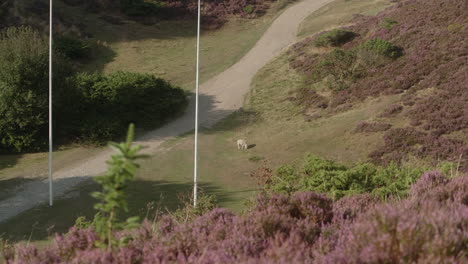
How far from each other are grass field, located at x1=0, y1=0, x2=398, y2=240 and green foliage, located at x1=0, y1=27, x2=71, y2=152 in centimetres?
622

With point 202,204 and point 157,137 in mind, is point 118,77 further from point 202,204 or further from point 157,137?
point 202,204

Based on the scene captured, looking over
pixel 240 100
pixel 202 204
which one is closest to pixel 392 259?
pixel 202 204

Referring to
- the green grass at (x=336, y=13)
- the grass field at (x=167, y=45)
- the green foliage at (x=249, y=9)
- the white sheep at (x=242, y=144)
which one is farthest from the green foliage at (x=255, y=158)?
the green foliage at (x=249, y=9)

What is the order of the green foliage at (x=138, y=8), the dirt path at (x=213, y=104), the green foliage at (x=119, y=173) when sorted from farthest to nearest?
the green foliage at (x=138, y=8)
the dirt path at (x=213, y=104)
the green foliage at (x=119, y=173)

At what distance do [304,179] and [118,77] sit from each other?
17602mm

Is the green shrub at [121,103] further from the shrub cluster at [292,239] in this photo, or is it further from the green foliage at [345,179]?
the shrub cluster at [292,239]

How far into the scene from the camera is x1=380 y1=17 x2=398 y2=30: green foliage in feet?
113

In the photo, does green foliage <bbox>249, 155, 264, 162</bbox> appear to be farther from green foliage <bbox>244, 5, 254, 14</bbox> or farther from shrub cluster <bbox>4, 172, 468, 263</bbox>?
green foliage <bbox>244, 5, 254, 14</bbox>

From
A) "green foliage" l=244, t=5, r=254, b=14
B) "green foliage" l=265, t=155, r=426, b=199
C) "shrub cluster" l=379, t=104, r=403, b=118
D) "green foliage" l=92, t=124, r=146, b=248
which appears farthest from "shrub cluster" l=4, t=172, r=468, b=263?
"green foliage" l=244, t=5, r=254, b=14

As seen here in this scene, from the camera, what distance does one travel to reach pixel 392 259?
130 inches

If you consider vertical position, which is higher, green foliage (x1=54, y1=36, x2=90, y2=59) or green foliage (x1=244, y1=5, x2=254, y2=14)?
green foliage (x1=244, y1=5, x2=254, y2=14)

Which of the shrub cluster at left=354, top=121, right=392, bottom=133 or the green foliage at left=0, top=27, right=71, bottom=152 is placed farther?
the green foliage at left=0, top=27, right=71, bottom=152

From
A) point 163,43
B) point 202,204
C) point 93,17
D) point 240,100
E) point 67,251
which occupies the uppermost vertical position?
point 93,17

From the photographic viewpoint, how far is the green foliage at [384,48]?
95.4ft
